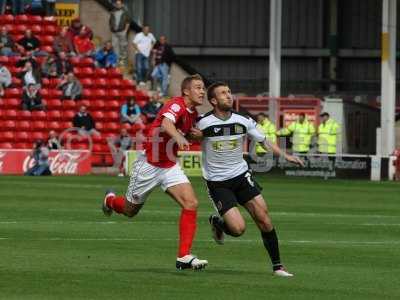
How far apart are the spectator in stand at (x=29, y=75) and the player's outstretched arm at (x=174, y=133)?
100ft

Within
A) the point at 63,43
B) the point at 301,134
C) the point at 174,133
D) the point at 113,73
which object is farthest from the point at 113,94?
the point at 174,133

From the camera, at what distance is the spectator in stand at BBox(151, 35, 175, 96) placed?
4744 cm

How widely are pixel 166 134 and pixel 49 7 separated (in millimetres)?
34840

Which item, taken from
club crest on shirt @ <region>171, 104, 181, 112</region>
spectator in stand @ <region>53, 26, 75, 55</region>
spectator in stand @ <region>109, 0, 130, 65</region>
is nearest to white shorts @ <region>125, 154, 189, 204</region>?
club crest on shirt @ <region>171, 104, 181, 112</region>

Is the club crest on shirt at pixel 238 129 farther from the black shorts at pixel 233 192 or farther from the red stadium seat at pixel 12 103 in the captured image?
the red stadium seat at pixel 12 103

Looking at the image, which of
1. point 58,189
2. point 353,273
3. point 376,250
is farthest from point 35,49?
point 353,273

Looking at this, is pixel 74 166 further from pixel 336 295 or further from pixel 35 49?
pixel 336 295

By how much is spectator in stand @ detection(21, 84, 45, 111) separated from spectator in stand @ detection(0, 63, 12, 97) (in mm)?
681

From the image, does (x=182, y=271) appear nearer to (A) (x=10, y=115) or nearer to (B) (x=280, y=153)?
(B) (x=280, y=153)

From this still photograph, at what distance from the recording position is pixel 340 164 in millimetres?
42062

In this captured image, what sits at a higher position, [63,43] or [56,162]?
[63,43]

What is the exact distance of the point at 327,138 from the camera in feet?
140

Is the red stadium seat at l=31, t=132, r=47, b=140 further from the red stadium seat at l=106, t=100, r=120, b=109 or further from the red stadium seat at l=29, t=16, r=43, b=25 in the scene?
the red stadium seat at l=29, t=16, r=43, b=25

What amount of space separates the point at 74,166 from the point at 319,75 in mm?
21009
